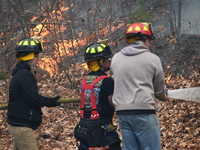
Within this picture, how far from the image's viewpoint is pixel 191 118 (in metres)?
7.56

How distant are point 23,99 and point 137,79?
1644 millimetres

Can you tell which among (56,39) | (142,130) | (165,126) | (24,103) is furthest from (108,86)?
(56,39)

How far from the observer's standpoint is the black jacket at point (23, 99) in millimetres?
4074

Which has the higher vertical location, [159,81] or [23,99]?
[159,81]

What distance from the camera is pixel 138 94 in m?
3.53

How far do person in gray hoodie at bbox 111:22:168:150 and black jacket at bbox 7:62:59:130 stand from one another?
Answer: 1.15 meters

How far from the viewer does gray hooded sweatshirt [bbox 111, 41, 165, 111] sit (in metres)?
3.54

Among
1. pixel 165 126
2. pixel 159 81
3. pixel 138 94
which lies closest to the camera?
pixel 138 94

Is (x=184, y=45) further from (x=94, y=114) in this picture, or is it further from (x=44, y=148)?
(x=94, y=114)

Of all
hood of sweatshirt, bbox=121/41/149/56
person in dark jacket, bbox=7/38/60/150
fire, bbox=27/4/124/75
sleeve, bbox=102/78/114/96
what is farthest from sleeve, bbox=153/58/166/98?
fire, bbox=27/4/124/75

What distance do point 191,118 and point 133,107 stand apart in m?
4.51

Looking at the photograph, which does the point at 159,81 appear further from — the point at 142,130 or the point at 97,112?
the point at 97,112

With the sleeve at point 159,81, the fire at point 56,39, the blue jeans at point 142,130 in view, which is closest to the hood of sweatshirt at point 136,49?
the sleeve at point 159,81

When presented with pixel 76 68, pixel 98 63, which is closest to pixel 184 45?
pixel 76 68
